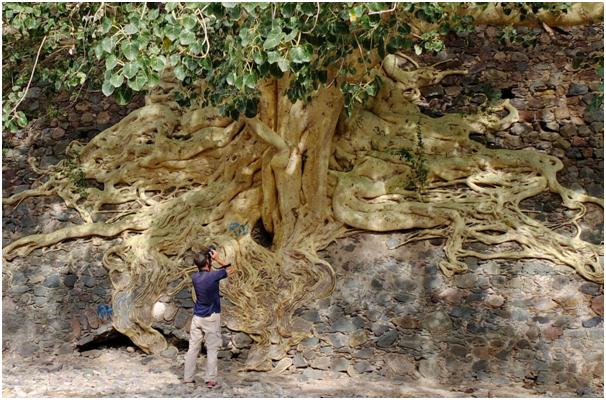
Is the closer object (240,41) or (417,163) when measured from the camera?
(240,41)

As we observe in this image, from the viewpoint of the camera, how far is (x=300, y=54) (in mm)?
4137

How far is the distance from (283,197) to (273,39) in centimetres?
242

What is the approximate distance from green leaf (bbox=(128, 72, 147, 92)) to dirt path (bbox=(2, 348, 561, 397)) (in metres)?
2.01

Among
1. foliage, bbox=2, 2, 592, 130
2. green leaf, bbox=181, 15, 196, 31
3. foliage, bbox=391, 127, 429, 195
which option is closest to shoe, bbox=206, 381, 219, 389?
foliage, bbox=2, 2, 592, 130

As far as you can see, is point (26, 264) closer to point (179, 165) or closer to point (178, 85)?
point (179, 165)

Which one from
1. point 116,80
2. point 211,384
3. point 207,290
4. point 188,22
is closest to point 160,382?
point 211,384

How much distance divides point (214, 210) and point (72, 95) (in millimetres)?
2606

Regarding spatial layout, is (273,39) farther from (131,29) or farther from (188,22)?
(131,29)

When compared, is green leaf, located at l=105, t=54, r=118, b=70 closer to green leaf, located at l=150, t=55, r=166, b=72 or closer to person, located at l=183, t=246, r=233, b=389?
green leaf, located at l=150, t=55, r=166, b=72

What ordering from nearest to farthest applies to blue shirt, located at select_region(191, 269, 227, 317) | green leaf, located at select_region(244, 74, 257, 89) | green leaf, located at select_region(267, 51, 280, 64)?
green leaf, located at select_region(267, 51, 280, 64)
green leaf, located at select_region(244, 74, 257, 89)
blue shirt, located at select_region(191, 269, 227, 317)

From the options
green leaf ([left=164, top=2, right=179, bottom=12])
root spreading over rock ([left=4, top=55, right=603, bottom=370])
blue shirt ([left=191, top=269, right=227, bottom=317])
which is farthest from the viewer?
root spreading over rock ([left=4, top=55, right=603, bottom=370])

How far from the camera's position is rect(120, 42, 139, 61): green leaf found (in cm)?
402

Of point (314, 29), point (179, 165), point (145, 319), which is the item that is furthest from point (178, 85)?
point (314, 29)

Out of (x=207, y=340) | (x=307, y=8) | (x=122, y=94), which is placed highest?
(x=307, y=8)
